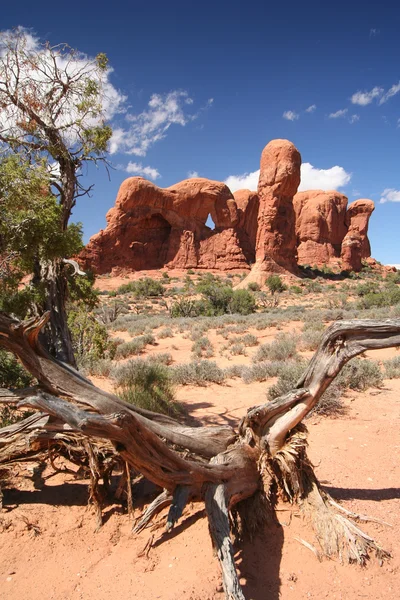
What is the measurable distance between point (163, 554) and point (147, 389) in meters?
3.33

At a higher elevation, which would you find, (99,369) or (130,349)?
(130,349)

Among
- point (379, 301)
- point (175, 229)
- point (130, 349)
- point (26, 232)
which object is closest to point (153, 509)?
point (26, 232)

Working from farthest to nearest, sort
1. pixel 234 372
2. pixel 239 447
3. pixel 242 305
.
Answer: pixel 242 305, pixel 234 372, pixel 239 447

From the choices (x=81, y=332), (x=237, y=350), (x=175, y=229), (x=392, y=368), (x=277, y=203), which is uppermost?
(x=277, y=203)

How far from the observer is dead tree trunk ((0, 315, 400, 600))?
2406 mm

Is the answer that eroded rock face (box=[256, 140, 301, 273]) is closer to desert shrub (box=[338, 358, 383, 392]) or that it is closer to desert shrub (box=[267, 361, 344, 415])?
desert shrub (box=[338, 358, 383, 392])

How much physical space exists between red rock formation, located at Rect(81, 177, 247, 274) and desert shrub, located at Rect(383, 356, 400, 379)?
109ft

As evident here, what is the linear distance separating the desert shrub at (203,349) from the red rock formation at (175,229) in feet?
98.7

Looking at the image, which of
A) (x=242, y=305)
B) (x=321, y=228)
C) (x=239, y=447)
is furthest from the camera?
(x=321, y=228)

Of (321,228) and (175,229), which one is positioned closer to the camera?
(175,229)

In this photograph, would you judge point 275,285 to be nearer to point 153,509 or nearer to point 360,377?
point 360,377

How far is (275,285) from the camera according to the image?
29938 mm

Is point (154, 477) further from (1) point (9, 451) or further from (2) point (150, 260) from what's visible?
(2) point (150, 260)

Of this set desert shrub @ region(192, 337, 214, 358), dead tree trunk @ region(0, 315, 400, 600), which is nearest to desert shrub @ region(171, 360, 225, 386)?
desert shrub @ region(192, 337, 214, 358)
